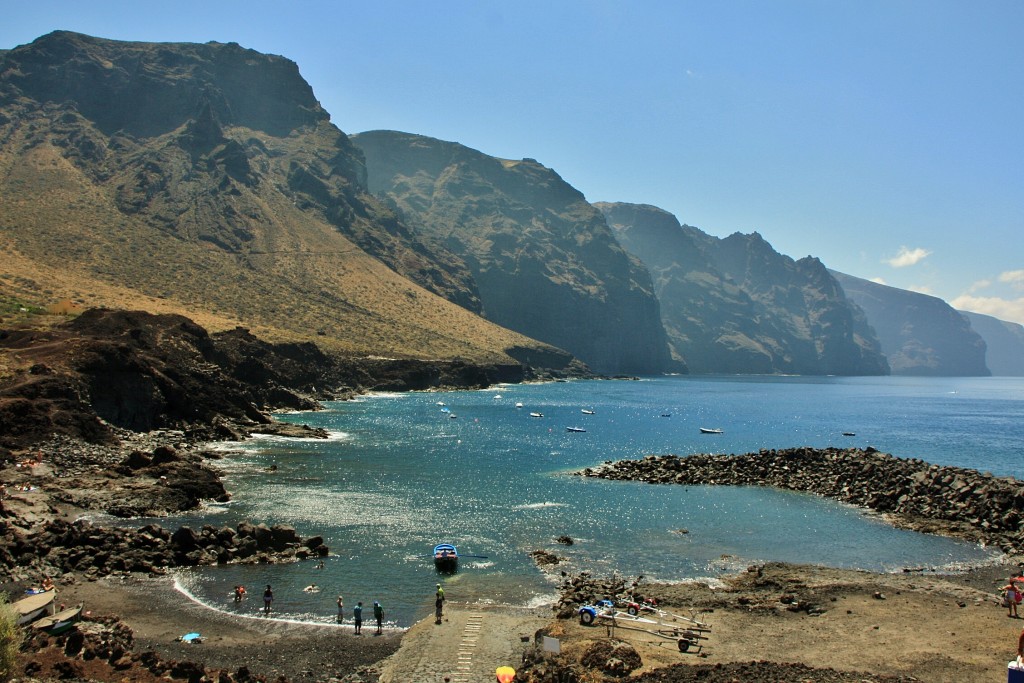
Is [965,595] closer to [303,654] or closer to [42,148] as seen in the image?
[303,654]

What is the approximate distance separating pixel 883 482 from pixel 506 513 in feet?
113

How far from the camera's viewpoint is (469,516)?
51500mm

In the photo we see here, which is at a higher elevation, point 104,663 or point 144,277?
point 144,277

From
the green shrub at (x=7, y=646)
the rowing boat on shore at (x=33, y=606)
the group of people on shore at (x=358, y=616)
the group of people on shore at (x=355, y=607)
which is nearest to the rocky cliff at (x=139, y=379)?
the rowing boat on shore at (x=33, y=606)

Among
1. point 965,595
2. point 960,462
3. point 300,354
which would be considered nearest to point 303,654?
point 965,595

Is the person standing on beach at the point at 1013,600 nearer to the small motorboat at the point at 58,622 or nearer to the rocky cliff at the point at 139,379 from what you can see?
the small motorboat at the point at 58,622

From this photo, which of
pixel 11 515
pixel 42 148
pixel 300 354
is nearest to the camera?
pixel 11 515

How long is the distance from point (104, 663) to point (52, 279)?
418 ft

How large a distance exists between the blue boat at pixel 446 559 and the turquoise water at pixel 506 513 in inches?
20.5

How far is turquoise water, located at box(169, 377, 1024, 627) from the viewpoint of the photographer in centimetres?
3703

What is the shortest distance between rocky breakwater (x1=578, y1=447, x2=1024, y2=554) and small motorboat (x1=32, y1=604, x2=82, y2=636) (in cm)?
4875

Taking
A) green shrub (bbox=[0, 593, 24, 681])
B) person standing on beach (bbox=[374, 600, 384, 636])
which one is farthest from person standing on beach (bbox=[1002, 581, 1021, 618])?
green shrub (bbox=[0, 593, 24, 681])

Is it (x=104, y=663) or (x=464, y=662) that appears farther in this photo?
(x=464, y=662)

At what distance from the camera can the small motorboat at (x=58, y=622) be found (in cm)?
2655
